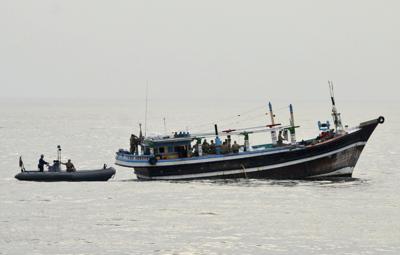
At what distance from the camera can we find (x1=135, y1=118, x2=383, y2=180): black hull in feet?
193

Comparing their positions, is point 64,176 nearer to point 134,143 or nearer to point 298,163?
point 134,143

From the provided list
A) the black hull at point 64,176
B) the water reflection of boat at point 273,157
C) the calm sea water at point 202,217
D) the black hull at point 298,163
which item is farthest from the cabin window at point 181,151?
the black hull at point 64,176

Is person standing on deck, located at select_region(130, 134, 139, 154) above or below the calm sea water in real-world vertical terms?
above

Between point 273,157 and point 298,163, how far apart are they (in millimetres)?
1866

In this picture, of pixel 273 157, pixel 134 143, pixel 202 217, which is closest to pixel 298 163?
pixel 273 157

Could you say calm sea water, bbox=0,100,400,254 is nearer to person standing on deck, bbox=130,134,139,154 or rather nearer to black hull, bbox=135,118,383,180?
black hull, bbox=135,118,383,180

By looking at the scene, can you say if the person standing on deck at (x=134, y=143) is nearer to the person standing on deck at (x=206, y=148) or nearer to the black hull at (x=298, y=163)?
the black hull at (x=298, y=163)

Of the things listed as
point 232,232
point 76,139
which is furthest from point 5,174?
point 76,139

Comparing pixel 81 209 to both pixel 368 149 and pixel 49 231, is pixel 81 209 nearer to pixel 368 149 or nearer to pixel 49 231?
pixel 49 231

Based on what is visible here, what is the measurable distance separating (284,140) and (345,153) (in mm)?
4804

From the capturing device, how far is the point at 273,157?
5875 centimetres

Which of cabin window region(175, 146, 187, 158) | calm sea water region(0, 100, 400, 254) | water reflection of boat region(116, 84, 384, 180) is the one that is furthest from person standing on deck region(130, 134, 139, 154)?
cabin window region(175, 146, 187, 158)

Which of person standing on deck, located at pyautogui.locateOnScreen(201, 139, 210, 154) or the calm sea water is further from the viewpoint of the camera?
person standing on deck, located at pyautogui.locateOnScreen(201, 139, 210, 154)

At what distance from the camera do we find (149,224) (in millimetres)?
44188
